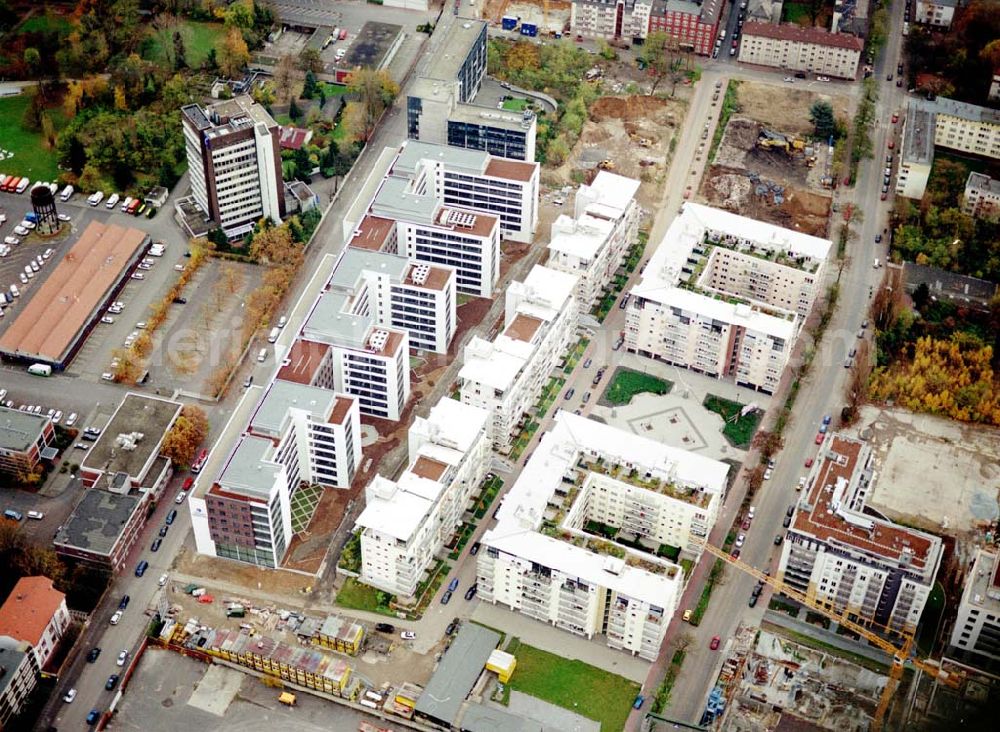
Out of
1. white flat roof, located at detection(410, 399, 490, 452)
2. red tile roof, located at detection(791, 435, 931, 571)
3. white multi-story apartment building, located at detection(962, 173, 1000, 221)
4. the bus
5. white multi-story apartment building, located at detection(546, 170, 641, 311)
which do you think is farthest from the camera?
white multi-story apartment building, located at detection(962, 173, 1000, 221)

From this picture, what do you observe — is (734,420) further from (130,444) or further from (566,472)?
(130,444)

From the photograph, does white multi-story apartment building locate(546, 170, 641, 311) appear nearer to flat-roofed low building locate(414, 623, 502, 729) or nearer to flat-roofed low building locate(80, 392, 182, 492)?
flat-roofed low building locate(80, 392, 182, 492)

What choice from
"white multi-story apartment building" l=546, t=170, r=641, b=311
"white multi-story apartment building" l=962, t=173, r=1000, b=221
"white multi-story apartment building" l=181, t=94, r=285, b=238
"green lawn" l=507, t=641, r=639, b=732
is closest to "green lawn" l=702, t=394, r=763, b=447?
"white multi-story apartment building" l=546, t=170, r=641, b=311

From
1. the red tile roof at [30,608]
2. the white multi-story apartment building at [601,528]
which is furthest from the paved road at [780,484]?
the red tile roof at [30,608]

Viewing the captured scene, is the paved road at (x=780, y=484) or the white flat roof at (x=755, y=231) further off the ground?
the white flat roof at (x=755, y=231)

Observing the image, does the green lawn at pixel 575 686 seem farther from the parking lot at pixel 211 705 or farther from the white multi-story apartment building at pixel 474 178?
the white multi-story apartment building at pixel 474 178
